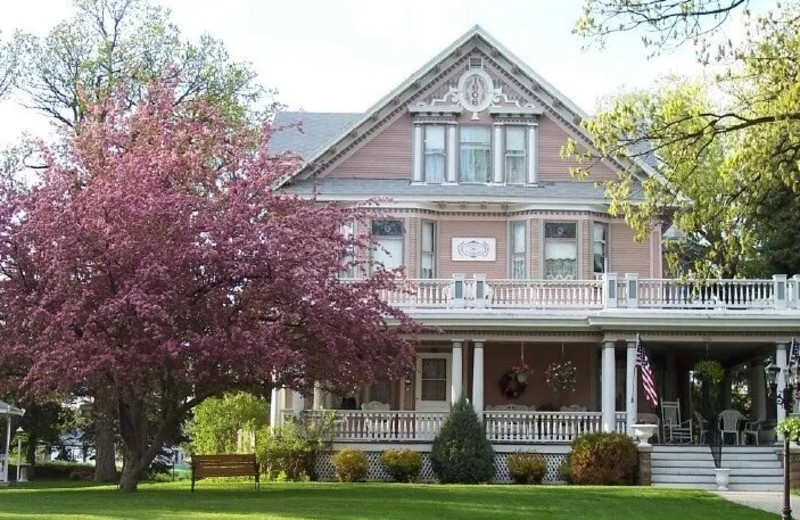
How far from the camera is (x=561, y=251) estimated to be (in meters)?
32.2

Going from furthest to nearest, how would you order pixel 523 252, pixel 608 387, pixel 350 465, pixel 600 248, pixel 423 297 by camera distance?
pixel 600 248
pixel 523 252
pixel 423 297
pixel 608 387
pixel 350 465

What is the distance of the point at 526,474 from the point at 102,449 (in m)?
17.8

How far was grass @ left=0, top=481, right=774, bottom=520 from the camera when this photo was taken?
59.5ft

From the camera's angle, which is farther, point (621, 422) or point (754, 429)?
point (754, 429)

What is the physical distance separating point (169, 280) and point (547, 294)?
38.9 feet

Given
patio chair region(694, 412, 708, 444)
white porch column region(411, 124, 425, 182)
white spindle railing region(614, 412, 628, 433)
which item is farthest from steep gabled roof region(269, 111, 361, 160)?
patio chair region(694, 412, 708, 444)

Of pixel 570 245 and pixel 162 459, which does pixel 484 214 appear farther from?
pixel 162 459

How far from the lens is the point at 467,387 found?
32281 mm

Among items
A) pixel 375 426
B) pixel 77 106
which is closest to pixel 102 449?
pixel 77 106

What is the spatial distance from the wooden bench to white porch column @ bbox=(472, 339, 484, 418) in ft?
23.0

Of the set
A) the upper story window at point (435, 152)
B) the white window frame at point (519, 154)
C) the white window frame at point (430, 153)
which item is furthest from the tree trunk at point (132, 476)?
the white window frame at point (519, 154)

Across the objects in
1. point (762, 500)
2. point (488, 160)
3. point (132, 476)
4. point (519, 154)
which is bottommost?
point (762, 500)

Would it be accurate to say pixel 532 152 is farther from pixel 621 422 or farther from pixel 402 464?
pixel 402 464

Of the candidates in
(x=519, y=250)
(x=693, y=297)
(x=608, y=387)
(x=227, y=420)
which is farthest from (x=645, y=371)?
(x=227, y=420)
